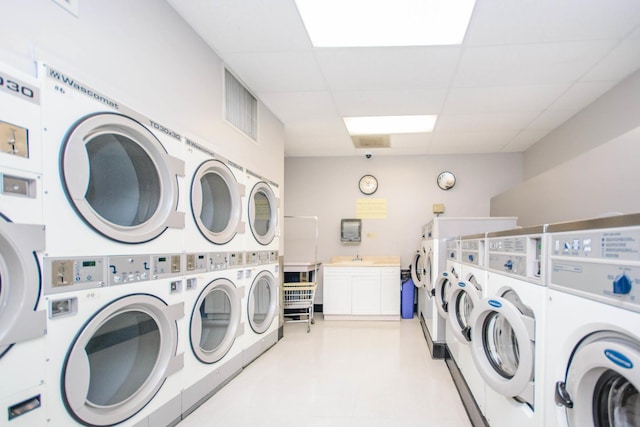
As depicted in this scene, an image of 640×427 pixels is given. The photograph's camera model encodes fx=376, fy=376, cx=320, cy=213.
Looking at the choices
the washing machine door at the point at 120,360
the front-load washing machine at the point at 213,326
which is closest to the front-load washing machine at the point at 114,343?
the washing machine door at the point at 120,360

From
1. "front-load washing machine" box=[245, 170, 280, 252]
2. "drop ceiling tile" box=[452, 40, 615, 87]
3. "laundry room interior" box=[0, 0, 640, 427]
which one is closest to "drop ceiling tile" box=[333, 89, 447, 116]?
"laundry room interior" box=[0, 0, 640, 427]

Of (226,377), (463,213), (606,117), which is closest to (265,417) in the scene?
(226,377)

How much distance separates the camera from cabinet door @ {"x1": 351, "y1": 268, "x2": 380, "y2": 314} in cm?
527

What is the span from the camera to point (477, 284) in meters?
2.24

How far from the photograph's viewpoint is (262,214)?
382 cm

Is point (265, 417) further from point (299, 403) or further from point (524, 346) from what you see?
point (524, 346)

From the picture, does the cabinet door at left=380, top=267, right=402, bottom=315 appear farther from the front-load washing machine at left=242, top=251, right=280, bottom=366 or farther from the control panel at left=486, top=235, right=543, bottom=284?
the control panel at left=486, top=235, right=543, bottom=284

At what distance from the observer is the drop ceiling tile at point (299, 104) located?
3.64 m

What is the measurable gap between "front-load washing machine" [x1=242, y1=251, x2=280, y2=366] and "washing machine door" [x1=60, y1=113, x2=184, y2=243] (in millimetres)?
1252

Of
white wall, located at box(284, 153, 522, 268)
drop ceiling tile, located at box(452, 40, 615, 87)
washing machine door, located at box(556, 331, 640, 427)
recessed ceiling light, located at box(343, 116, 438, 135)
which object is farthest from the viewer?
white wall, located at box(284, 153, 522, 268)

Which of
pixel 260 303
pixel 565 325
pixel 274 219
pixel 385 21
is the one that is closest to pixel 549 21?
pixel 385 21

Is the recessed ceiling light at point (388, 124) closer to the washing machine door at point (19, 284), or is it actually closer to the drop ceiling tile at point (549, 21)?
the drop ceiling tile at point (549, 21)

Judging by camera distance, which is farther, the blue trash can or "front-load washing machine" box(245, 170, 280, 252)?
the blue trash can

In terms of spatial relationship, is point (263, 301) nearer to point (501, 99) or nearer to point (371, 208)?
point (371, 208)
